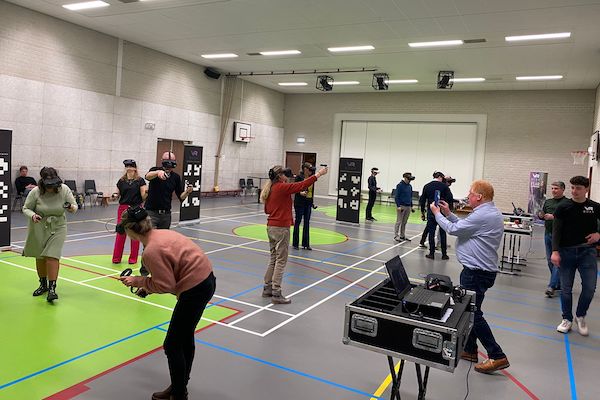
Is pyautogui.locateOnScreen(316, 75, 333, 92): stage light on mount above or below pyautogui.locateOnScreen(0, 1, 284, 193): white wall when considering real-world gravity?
above

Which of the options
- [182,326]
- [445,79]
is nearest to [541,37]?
[445,79]

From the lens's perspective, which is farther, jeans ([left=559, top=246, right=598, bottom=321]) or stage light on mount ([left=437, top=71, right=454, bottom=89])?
stage light on mount ([left=437, top=71, right=454, bottom=89])

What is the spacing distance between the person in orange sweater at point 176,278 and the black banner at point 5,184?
5.78 meters

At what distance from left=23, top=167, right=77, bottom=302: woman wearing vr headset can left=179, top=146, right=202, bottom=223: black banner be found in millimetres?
6518

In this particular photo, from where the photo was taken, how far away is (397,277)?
3.19 m

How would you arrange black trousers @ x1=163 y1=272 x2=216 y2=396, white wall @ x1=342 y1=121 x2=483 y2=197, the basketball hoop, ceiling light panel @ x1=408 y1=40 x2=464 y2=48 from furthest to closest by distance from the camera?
white wall @ x1=342 y1=121 x2=483 y2=197, the basketball hoop, ceiling light panel @ x1=408 y1=40 x2=464 y2=48, black trousers @ x1=163 y1=272 x2=216 y2=396

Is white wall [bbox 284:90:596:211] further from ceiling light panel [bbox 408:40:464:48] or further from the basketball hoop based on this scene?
ceiling light panel [bbox 408:40:464:48]

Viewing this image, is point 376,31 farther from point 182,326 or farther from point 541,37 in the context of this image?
point 182,326

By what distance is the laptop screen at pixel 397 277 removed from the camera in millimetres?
3082

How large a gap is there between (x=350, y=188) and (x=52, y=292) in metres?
10.6

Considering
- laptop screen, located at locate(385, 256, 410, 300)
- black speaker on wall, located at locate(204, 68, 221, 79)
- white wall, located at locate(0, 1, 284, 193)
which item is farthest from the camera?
black speaker on wall, located at locate(204, 68, 221, 79)

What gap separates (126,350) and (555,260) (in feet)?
16.0

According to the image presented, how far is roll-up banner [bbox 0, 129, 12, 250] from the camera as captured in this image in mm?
7781

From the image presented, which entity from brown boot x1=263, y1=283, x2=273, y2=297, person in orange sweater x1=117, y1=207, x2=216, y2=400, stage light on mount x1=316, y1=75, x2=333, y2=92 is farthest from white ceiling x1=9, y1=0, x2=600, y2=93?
person in orange sweater x1=117, y1=207, x2=216, y2=400
